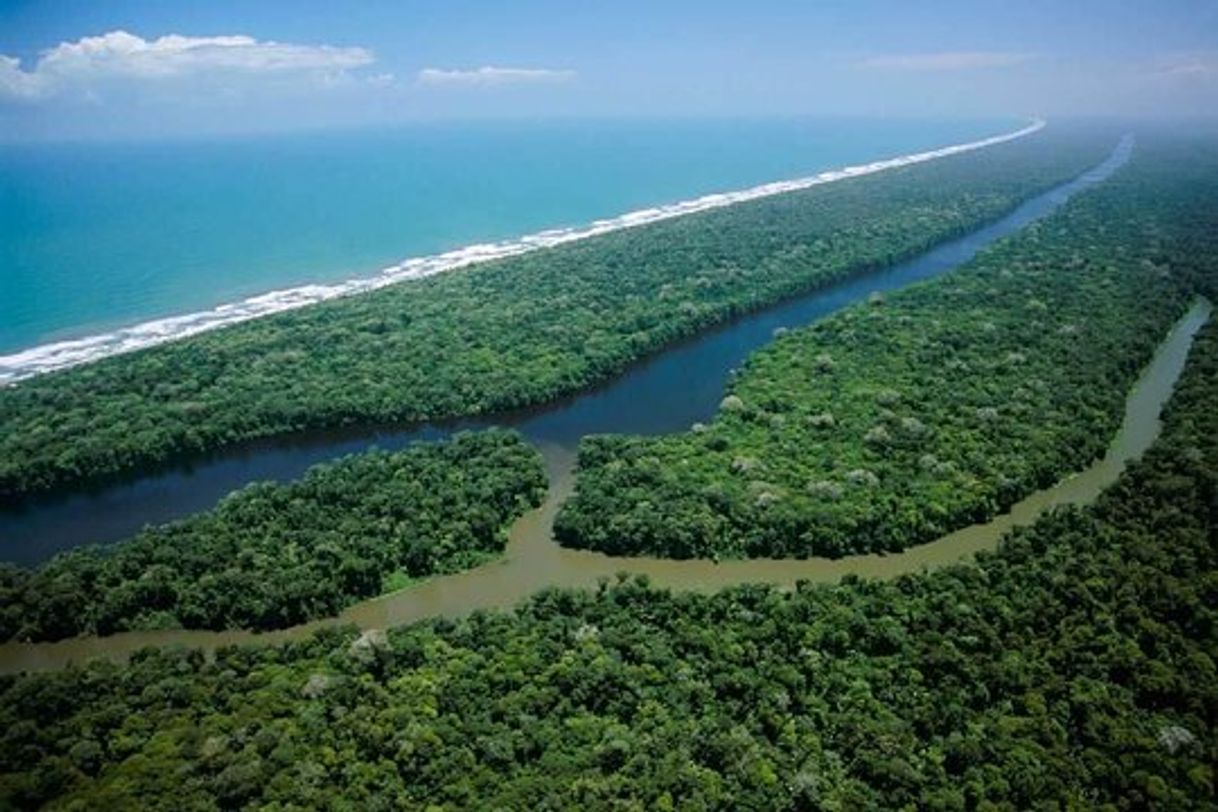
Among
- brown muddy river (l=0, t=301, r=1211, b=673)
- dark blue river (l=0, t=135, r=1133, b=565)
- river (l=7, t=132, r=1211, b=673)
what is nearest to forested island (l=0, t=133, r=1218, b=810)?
brown muddy river (l=0, t=301, r=1211, b=673)

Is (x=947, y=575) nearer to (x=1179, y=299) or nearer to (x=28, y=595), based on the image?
(x=28, y=595)

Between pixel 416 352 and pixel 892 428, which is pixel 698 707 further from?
pixel 416 352

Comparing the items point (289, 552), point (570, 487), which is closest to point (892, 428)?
point (570, 487)

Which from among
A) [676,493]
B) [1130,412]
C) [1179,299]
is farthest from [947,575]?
[1179,299]

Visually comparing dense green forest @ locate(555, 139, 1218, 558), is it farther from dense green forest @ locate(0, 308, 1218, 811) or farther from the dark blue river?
dense green forest @ locate(0, 308, 1218, 811)

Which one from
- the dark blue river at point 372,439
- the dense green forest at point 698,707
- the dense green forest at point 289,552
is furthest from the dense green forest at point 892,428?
the dense green forest at point 698,707
